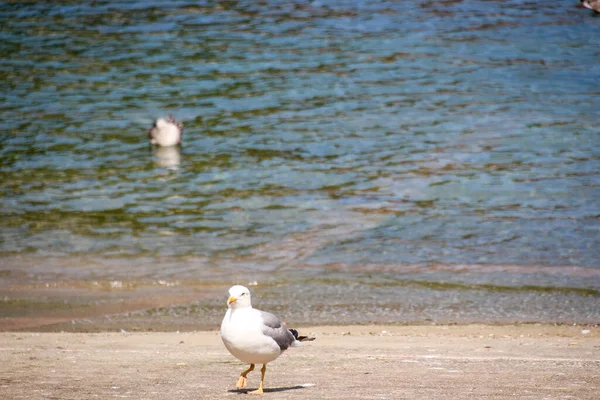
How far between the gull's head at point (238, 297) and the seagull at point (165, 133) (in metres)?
11.7

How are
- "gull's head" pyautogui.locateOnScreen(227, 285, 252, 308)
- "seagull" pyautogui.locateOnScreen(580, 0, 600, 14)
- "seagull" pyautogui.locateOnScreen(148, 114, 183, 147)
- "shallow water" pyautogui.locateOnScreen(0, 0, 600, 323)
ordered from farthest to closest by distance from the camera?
"seagull" pyautogui.locateOnScreen(580, 0, 600, 14) < "seagull" pyautogui.locateOnScreen(148, 114, 183, 147) < "shallow water" pyautogui.locateOnScreen(0, 0, 600, 323) < "gull's head" pyautogui.locateOnScreen(227, 285, 252, 308)

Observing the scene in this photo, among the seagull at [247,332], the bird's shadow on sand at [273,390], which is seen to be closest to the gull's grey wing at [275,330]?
the seagull at [247,332]

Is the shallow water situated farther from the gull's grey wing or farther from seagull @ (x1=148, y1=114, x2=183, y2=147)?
the gull's grey wing

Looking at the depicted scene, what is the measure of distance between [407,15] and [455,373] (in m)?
22.9

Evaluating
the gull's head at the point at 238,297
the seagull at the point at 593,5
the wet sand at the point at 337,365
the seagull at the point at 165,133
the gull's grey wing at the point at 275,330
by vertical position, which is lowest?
the seagull at the point at 593,5

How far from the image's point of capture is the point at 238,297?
5.95 meters

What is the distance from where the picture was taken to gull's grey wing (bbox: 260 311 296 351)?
604 centimetres

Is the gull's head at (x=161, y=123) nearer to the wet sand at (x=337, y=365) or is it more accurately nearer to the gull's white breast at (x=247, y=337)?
the wet sand at (x=337, y=365)

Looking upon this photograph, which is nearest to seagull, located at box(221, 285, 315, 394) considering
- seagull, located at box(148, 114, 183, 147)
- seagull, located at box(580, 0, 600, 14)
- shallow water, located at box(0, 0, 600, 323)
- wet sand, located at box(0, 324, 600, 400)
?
wet sand, located at box(0, 324, 600, 400)

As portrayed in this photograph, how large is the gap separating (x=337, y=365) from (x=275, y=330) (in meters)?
1.18

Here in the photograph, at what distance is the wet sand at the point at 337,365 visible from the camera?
19.7ft

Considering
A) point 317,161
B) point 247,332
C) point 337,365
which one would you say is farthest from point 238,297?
point 317,161

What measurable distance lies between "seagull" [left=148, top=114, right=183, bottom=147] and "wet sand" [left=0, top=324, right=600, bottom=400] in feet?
28.4

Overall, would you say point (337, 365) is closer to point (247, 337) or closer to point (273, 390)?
point (273, 390)
